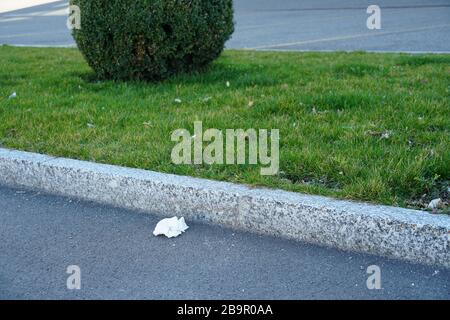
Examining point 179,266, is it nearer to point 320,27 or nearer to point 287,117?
point 287,117

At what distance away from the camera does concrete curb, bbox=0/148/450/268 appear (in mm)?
2922

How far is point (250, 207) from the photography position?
10.9 ft

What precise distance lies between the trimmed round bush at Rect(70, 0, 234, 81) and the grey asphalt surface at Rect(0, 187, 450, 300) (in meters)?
2.93

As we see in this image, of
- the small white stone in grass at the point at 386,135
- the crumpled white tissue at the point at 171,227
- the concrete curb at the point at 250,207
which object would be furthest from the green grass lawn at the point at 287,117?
the crumpled white tissue at the point at 171,227

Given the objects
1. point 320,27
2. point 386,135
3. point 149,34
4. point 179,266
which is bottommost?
point 179,266

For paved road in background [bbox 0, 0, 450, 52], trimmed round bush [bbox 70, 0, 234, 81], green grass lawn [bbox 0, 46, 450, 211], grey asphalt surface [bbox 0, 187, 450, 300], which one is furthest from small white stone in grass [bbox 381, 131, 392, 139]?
paved road in background [bbox 0, 0, 450, 52]

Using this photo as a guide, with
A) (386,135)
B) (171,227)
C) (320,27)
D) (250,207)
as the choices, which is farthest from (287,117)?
(320,27)

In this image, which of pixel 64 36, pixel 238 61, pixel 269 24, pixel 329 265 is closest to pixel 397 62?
pixel 238 61

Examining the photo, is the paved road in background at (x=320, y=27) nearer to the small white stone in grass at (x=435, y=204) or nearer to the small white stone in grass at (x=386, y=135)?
the small white stone in grass at (x=386, y=135)

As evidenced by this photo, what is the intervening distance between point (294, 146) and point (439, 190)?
1.06m

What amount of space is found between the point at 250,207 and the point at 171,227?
0.47 meters

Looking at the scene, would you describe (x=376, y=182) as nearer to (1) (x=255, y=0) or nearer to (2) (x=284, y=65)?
(2) (x=284, y=65)

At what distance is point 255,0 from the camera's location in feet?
64.4

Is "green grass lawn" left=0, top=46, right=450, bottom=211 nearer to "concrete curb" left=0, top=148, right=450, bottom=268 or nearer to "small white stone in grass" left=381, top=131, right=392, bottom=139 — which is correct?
"small white stone in grass" left=381, top=131, right=392, bottom=139
